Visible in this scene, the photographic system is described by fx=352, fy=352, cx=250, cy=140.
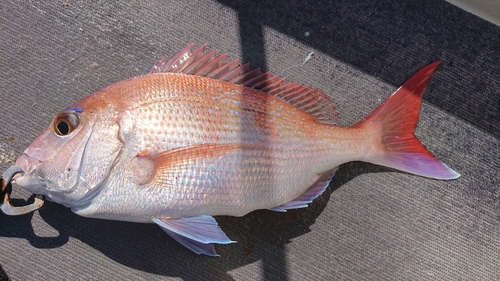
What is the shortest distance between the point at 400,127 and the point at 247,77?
654 millimetres

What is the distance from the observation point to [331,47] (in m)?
1.64

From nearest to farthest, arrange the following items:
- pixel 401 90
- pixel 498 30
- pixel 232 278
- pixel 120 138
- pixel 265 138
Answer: pixel 120 138 < pixel 265 138 < pixel 401 90 < pixel 232 278 < pixel 498 30

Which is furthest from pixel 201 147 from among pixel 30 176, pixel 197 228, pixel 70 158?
pixel 30 176

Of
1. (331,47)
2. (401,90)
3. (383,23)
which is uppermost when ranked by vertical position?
(383,23)

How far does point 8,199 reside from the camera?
1392mm

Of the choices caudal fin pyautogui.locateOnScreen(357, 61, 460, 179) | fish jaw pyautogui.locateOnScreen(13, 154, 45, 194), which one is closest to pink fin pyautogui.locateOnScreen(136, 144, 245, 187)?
fish jaw pyautogui.locateOnScreen(13, 154, 45, 194)

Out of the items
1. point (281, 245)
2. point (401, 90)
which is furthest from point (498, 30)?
point (281, 245)

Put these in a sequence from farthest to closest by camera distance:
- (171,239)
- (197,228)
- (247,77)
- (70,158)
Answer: (171,239), (247,77), (197,228), (70,158)

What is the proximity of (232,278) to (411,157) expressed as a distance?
92 cm

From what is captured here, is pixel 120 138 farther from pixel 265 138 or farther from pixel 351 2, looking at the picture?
pixel 351 2

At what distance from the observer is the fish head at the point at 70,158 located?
1187 millimetres

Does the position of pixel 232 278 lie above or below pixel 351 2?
below

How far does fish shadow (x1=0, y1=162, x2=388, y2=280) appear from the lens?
151 centimetres

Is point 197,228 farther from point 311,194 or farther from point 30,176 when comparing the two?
point 30,176
